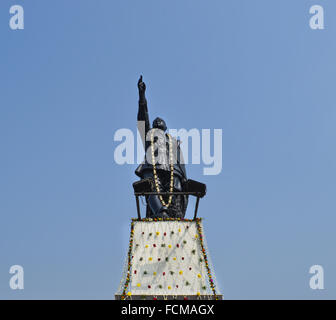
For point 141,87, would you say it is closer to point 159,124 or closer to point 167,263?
point 159,124

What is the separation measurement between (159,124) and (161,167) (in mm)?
2444

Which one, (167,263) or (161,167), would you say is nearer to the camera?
(167,263)

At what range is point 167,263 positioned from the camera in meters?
15.7

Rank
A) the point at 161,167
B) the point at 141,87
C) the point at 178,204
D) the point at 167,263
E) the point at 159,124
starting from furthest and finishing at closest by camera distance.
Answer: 1. the point at 159,124
2. the point at 141,87
3. the point at 161,167
4. the point at 178,204
5. the point at 167,263

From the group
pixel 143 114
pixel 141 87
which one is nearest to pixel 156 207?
pixel 143 114

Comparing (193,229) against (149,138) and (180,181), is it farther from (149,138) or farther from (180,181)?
(149,138)

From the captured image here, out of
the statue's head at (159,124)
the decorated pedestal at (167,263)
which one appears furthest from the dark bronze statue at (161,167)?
the decorated pedestal at (167,263)

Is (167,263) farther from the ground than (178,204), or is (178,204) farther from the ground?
(178,204)

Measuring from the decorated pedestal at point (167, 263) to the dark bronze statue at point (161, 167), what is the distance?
1.03 metres

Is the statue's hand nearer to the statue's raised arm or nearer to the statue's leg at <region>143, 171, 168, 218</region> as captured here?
the statue's raised arm
